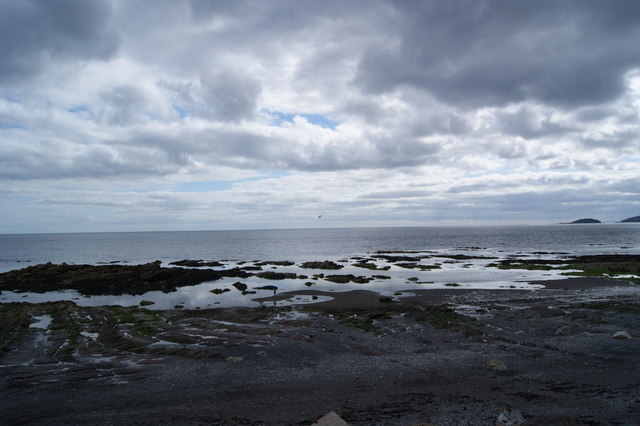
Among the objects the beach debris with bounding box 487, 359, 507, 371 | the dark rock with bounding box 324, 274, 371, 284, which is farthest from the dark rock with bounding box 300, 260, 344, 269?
the beach debris with bounding box 487, 359, 507, 371

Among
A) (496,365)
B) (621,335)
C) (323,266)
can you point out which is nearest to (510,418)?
(496,365)

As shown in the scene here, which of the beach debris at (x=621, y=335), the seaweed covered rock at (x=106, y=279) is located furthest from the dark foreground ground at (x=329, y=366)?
the seaweed covered rock at (x=106, y=279)

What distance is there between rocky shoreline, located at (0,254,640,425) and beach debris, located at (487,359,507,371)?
0.04 meters

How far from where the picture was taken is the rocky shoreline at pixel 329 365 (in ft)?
32.6

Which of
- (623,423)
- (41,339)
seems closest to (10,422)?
(41,339)

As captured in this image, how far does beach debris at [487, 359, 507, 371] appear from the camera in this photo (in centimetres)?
1283

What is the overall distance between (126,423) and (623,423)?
40.8ft

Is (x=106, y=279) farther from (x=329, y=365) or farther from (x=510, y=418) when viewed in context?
(x=510, y=418)

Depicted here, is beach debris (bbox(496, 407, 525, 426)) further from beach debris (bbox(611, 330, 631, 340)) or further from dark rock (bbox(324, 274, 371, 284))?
dark rock (bbox(324, 274, 371, 284))

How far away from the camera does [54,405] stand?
1061cm

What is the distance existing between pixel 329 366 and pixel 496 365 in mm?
6051

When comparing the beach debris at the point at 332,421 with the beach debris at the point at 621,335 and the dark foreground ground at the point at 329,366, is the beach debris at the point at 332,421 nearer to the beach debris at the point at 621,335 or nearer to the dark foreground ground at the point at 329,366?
the dark foreground ground at the point at 329,366

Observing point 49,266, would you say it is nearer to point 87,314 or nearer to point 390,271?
point 87,314

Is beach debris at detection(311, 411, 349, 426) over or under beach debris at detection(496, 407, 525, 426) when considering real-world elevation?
over
